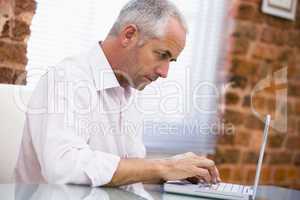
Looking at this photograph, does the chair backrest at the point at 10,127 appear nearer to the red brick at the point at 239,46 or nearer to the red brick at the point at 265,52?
the red brick at the point at 239,46

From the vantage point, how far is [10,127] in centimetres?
163

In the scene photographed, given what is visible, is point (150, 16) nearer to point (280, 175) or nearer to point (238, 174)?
point (238, 174)

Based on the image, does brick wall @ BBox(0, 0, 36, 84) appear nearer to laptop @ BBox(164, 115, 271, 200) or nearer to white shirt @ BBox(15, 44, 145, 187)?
white shirt @ BBox(15, 44, 145, 187)

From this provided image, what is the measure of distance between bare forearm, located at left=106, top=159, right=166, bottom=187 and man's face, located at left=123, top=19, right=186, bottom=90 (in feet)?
1.51

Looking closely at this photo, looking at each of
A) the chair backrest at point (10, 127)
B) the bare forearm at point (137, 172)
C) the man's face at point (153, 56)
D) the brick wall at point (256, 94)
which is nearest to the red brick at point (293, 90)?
the brick wall at point (256, 94)

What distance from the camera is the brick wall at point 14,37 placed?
2059mm

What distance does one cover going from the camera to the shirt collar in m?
1.70

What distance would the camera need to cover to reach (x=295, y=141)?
304 cm

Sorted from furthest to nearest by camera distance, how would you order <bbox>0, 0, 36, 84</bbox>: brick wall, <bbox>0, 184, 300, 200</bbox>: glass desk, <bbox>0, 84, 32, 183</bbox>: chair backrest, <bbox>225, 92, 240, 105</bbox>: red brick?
<bbox>225, 92, 240, 105</bbox>: red brick → <bbox>0, 0, 36, 84</bbox>: brick wall → <bbox>0, 84, 32, 183</bbox>: chair backrest → <bbox>0, 184, 300, 200</bbox>: glass desk

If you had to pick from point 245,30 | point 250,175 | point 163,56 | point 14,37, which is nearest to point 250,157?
point 250,175

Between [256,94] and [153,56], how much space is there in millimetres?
1114

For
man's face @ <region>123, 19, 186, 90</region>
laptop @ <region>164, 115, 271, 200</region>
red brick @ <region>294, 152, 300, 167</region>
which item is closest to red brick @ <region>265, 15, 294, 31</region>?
red brick @ <region>294, 152, 300, 167</region>

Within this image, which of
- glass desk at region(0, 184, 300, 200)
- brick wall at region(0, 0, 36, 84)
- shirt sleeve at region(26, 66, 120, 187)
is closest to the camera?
glass desk at region(0, 184, 300, 200)

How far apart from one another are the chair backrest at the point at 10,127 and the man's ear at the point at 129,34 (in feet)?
1.33
